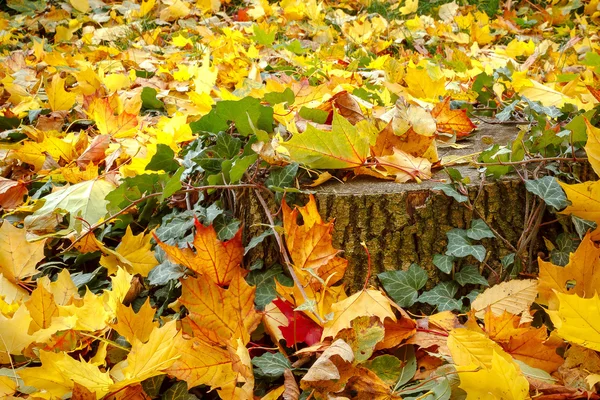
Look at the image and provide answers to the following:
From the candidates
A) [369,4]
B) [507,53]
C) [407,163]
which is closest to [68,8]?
[369,4]

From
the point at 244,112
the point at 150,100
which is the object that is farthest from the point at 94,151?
the point at 244,112

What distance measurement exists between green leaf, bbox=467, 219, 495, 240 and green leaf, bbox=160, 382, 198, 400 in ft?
2.19

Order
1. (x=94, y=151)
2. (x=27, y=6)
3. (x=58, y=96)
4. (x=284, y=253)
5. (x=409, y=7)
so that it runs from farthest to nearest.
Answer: (x=27, y=6)
(x=409, y=7)
(x=58, y=96)
(x=94, y=151)
(x=284, y=253)

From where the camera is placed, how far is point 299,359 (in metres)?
1.11

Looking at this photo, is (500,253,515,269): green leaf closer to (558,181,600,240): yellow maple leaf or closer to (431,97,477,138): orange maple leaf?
(558,181,600,240): yellow maple leaf

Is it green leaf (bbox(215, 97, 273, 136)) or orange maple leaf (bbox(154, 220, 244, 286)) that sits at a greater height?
green leaf (bbox(215, 97, 273, 136))

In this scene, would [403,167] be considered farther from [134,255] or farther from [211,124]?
[134,255]

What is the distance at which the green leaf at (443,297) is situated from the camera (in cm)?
122

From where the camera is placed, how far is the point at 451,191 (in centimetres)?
123

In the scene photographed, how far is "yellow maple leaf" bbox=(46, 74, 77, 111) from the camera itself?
224cm

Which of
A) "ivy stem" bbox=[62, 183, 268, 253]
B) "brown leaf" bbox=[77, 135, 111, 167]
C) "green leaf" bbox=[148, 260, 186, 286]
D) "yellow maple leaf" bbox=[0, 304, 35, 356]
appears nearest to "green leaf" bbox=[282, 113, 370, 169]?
"ivy stem" bbox=[62, 183, 268, 253]

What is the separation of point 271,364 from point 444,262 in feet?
1.46

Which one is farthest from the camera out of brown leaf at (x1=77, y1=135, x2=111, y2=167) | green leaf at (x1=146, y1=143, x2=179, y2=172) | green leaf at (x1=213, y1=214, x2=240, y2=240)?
brown leaf at (x1=77, y1=135, x2=111, y2=167)

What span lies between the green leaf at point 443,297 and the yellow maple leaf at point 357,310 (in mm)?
167
